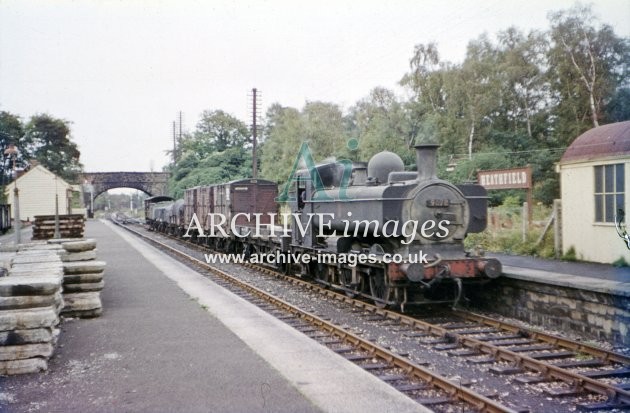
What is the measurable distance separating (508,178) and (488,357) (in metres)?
10.8

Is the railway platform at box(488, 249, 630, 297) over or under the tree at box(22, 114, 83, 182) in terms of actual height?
under

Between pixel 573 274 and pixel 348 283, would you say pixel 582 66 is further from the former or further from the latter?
pixel 348 283

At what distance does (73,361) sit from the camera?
6441 millimetres

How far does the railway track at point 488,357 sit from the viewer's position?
5523 mm

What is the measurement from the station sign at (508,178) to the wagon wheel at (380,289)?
759cm

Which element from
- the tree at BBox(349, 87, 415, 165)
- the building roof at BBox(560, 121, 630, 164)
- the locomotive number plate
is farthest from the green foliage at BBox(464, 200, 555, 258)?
the tree at BBox(349, 87, 415, 165)

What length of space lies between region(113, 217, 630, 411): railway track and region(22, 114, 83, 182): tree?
5081 cm

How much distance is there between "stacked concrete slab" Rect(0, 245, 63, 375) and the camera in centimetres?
583

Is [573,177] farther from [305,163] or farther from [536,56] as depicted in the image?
[536,56]

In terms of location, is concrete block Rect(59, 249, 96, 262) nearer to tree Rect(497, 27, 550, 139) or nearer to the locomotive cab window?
the locomotive cab window

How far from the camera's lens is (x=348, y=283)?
11461mm

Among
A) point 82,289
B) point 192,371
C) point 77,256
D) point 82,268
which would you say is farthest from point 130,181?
point 192,371

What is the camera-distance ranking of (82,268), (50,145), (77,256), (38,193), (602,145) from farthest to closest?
(50,145) → (38,193) → (602,145) → (77,256) → (82,268)

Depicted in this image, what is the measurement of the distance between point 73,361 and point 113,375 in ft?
2.92
